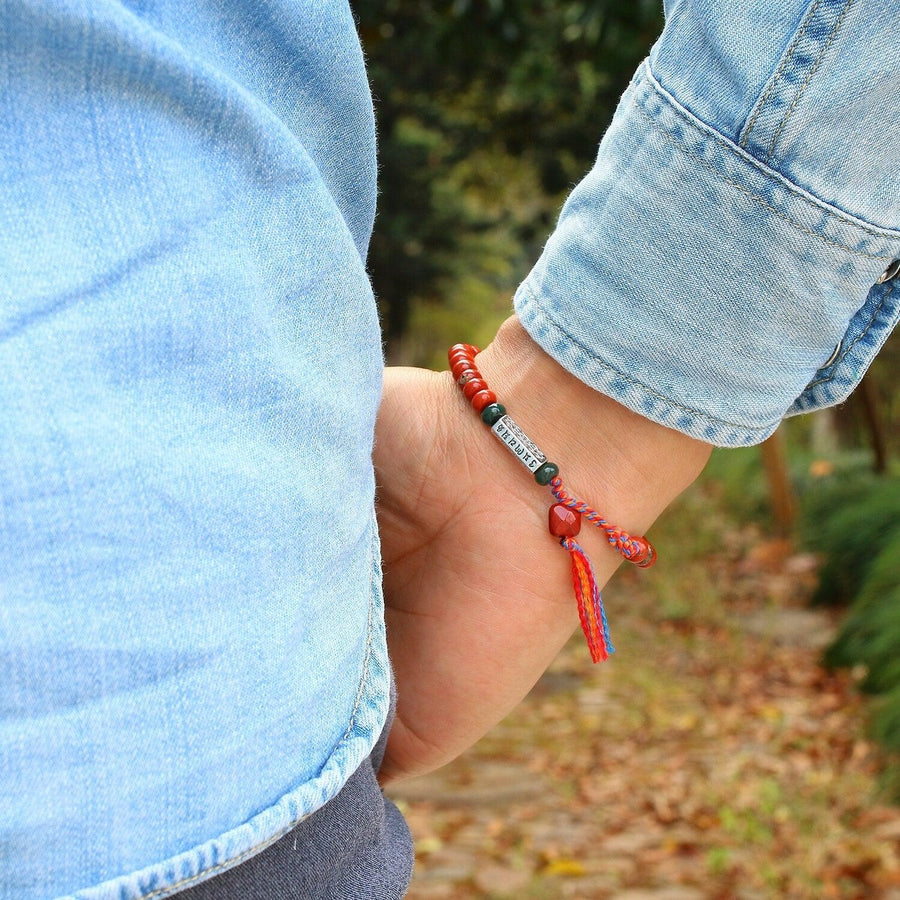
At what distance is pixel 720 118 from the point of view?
761 millimetres

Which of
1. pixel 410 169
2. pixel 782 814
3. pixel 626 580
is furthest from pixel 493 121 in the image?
pixel 782 814

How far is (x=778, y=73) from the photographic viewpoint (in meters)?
0.73

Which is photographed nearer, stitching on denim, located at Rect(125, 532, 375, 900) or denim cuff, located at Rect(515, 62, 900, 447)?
stitching on denim, located at Rect(125, 532, 375, 900)

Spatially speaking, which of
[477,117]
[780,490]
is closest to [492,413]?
[780,490]

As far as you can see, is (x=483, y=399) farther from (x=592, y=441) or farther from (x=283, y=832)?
(x=283, y=832)

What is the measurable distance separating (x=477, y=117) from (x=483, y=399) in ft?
28.1

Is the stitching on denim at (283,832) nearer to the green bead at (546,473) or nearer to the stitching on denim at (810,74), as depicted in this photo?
the green bead at (546,473)

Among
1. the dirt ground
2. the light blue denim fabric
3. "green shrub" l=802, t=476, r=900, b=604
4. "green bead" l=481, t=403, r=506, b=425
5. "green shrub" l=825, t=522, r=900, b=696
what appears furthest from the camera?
"green shrub" l=802, t=476, r=900, b=604

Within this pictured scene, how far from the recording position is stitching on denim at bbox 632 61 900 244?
29.7 inches

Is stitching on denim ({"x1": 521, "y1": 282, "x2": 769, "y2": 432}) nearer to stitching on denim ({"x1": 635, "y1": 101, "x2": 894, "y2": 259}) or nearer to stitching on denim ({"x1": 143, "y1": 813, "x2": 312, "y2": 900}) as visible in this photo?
stitching on denim ({"x1": 635, "y1": 101, "x2": 894, "y2": 259})

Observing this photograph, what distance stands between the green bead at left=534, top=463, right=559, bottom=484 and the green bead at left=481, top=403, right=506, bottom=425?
2.5 inches

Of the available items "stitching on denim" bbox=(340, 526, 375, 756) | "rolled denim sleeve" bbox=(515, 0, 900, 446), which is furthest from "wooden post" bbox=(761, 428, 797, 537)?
"stitching on denim" bbox=(340, 526, 375, 756)

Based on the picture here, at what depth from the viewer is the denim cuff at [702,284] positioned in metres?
0.77

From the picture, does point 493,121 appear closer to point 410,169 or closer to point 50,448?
point 410,169
